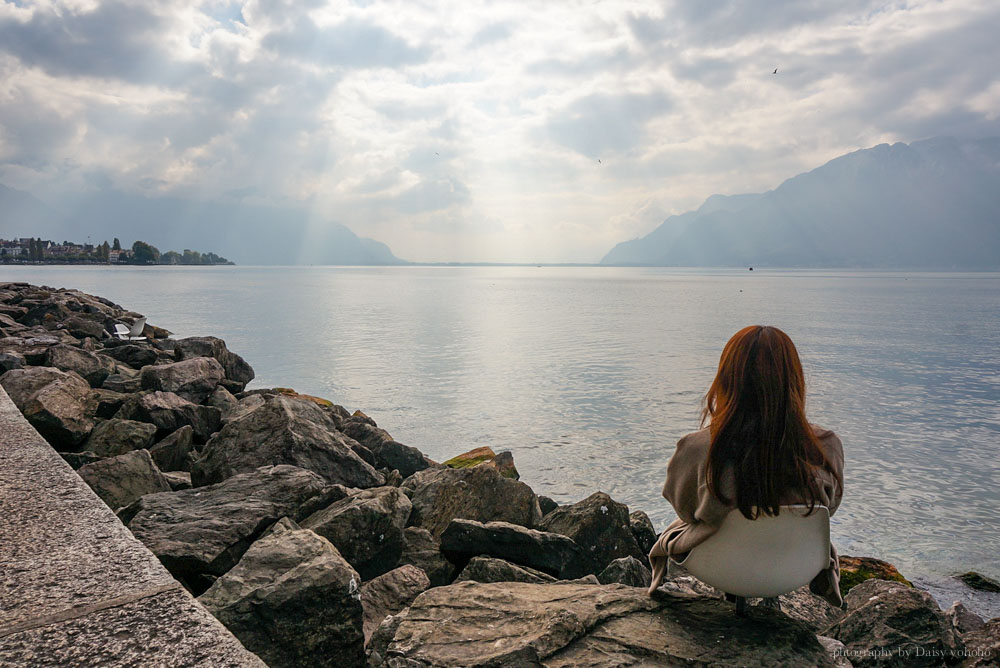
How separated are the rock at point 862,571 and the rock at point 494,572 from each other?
12.7 ft

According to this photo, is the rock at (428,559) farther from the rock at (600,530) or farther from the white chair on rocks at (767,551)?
the white chair on rocks at (767,551)

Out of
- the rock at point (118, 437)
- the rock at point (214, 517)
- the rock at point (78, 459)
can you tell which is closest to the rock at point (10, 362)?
the rock at point (118, 437)

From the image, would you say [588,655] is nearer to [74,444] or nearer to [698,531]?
[698,531]

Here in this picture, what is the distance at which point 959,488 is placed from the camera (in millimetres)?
10750

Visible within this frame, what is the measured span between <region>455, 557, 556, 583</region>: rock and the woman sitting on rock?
2.14 meters

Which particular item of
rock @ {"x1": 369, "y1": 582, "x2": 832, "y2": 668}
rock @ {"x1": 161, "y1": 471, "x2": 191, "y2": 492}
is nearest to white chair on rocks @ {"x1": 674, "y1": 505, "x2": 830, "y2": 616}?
rock @ {"x1": 369, "y1": 582, "x2": 832, "y2": 668}

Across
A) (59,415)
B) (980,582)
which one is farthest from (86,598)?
(980,582)

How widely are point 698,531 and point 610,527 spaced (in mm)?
3012

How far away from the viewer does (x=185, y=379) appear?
1166 centimetres

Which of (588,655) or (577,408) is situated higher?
(588,655)

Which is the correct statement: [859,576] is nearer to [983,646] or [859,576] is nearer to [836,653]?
[983,646]

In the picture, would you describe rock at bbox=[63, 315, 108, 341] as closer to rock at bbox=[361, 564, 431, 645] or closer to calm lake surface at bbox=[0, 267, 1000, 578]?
calm lake surface at bbox=[0, 267, 1000, 578]

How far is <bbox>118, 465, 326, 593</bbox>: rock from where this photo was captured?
4703 millimetres

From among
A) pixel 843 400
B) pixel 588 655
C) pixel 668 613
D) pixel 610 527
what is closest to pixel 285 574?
pixel 588 655
